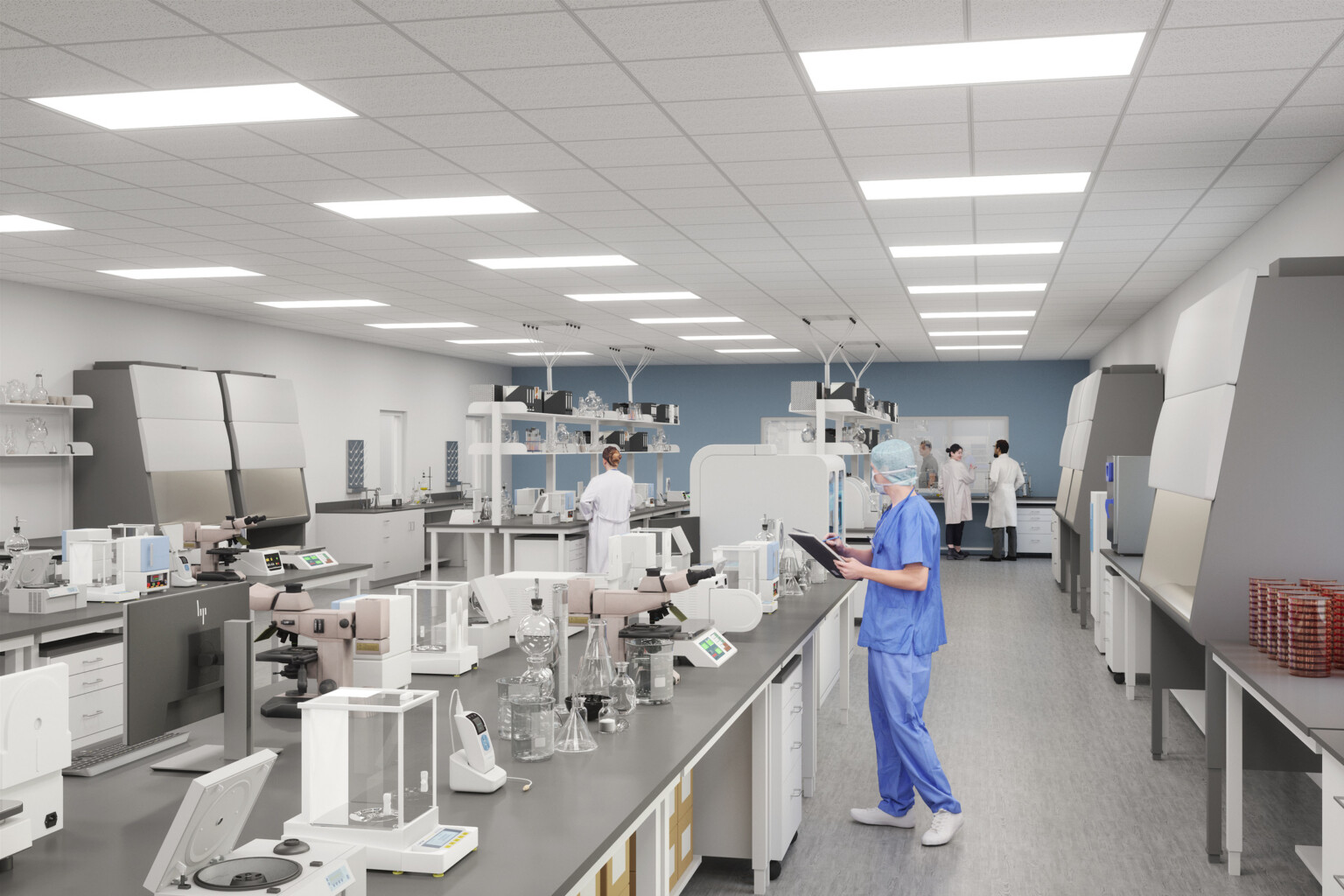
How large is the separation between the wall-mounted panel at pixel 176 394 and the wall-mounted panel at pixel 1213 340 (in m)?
7.25

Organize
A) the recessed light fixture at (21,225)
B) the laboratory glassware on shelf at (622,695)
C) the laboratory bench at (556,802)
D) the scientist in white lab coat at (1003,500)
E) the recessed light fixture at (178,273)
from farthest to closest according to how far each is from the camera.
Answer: the scientist in white lab coat at (1003,500), the recessed light fixture at (178,273), the recessed light fixture at (21,225), the laboratory glassware on shelf at (622,695), the laboratory bench at (556,802)

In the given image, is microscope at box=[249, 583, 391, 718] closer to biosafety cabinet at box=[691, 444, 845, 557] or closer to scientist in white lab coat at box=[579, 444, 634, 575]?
biosafety cabinet at box=[691, 444, 845, 557]

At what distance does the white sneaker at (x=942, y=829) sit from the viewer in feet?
12.6

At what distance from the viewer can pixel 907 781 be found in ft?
13.2

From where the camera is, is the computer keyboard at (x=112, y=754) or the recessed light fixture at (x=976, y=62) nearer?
the computer keyboard at (x=112, y=754)

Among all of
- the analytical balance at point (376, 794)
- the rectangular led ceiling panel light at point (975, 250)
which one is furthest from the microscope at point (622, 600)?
the rectangular led ceiling panel light at point (975, 250)

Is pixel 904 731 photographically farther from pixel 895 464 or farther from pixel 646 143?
→ pixel 646 143

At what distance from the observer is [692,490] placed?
24.2 feet

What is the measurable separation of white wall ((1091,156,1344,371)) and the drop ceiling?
4.5 inches

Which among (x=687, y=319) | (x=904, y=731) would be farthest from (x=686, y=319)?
(x=904, y=731)

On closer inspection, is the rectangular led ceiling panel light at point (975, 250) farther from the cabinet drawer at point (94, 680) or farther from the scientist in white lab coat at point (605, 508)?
the cabinet drawer at point (94, 680)

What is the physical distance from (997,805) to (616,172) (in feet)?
10.7

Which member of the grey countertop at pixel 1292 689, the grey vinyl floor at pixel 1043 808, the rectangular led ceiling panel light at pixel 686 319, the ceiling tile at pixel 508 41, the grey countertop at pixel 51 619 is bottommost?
the grey vinyl floor at pixel 1043 808

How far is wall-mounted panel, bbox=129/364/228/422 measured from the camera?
8.00m
